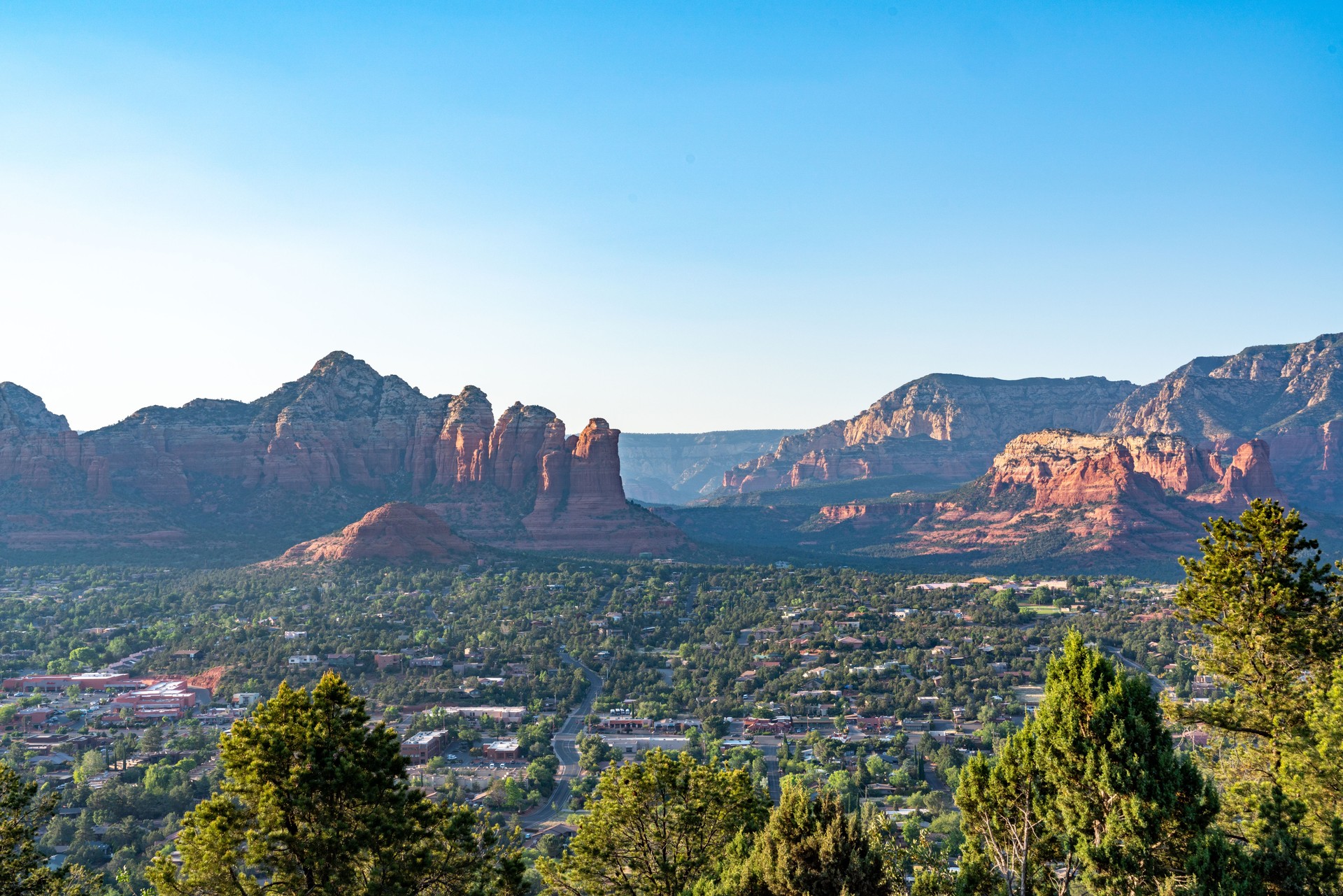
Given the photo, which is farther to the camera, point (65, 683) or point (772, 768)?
point (65, 683)

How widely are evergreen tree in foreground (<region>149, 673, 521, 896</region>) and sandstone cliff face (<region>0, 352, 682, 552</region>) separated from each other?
15645cm

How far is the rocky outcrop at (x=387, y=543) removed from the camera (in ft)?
488

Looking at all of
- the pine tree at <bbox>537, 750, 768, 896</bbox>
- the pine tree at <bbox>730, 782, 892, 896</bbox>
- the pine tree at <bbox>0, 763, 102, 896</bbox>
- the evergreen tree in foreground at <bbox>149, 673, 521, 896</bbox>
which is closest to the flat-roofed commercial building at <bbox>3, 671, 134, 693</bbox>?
the pine tree at <bbox>0, 763, 102, 896</bbox>

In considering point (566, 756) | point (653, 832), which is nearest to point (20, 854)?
point (653, 832)

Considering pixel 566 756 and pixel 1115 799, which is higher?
pixel 1115 799

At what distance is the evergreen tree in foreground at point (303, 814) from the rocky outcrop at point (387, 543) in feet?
427

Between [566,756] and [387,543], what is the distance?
267 feet

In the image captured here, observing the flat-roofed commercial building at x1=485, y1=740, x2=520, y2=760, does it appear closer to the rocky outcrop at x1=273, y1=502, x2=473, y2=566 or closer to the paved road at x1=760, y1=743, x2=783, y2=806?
the paved road at x1=760, y1=743, x2=783, y2=806

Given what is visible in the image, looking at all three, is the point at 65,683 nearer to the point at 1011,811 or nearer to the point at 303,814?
the point at 303,814

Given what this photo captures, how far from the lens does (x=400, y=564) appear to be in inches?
5822

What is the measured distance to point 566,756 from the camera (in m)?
78.2

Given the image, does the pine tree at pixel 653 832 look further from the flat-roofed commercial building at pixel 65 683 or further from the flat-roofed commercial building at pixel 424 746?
the flat-roofed commercial building at pixel 65 683

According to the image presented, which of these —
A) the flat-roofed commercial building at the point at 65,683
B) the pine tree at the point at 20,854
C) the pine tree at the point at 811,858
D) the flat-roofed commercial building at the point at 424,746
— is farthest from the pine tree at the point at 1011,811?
the flat-roofed commercial building at the point at 65,683

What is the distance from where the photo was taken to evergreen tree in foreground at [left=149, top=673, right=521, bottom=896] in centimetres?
2195
